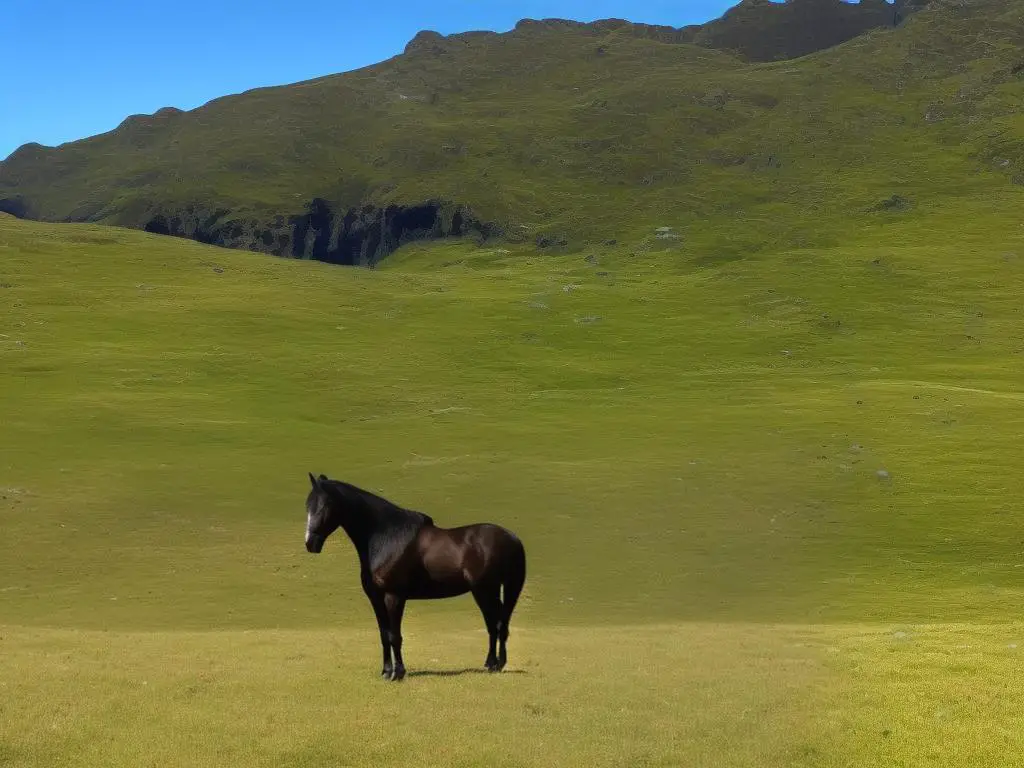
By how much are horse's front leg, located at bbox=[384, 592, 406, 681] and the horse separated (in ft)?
0.07

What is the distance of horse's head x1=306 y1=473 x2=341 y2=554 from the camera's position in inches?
763

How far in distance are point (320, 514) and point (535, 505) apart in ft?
98.7

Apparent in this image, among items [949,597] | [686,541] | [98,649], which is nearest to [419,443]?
[686,541]

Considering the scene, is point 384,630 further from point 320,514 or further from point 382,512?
point 320,514

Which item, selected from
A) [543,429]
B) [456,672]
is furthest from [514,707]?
[543,429]

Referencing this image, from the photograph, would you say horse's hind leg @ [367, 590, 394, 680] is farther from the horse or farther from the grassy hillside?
the grassy hillside

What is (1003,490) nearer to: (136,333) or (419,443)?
(419,443)

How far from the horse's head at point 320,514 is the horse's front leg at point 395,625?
5.92 ft

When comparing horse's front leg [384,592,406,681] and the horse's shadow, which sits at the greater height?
horse's front leg [384,592,406,681]

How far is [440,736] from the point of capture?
15.2 m

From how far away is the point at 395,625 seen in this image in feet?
65.7

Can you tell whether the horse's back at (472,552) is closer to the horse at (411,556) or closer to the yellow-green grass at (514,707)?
the horse at (411,556)

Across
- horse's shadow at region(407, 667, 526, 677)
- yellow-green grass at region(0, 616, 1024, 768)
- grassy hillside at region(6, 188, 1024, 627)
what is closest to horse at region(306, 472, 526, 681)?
horse's shadow at region(407, 667, 526, 677)

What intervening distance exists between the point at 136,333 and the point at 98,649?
237ft
